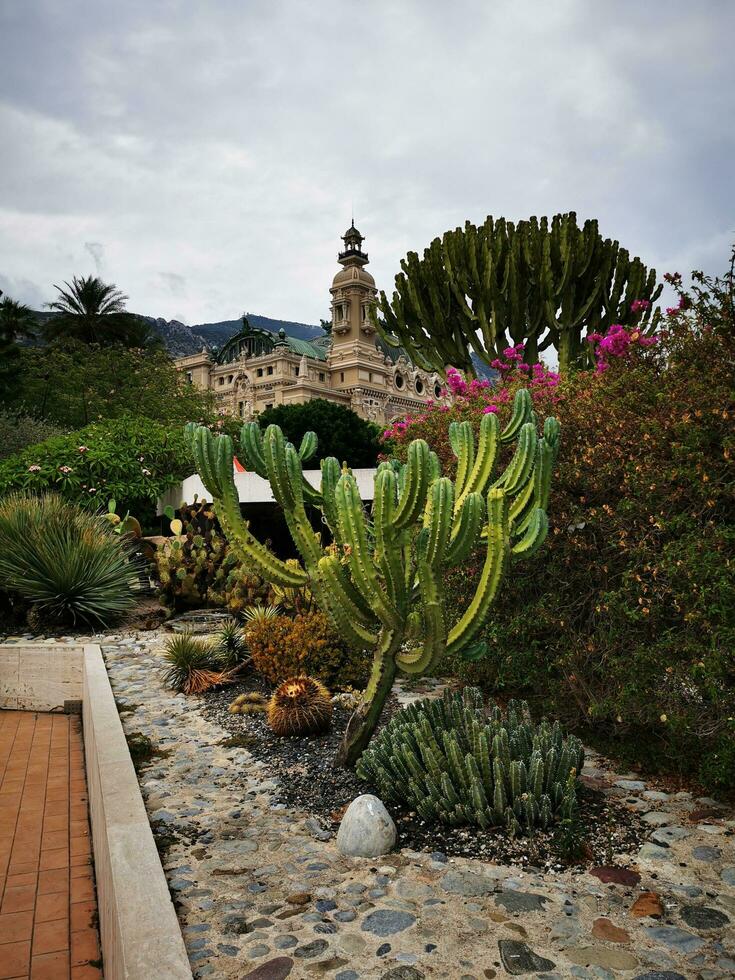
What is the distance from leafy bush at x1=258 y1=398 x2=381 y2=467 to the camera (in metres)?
23.3

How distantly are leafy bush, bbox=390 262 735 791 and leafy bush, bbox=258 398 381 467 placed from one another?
1757cm

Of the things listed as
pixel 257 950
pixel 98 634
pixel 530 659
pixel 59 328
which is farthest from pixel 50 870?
pixel 59 328

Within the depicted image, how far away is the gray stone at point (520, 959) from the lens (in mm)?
2535

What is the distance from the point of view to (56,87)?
6.50m

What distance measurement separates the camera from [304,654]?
635 cm

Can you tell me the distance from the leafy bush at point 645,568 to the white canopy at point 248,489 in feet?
21.8

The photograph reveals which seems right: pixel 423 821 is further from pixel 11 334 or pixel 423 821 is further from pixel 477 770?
pixel 11 334

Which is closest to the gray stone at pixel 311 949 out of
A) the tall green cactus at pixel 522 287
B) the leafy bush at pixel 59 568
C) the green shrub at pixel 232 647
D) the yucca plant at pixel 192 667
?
the yucca plant at pixel 192 667

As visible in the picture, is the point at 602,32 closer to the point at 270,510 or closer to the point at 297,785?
the point at 297,785

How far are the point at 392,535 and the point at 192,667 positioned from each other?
11.5 feet

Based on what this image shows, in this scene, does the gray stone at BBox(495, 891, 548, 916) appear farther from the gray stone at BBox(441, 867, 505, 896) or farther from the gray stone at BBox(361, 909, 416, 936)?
the gray stone at BBox(361, 909, 416, 936)

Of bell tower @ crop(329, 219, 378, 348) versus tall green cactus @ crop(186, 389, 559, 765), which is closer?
tall green cactus @ crop(186, 389, 559, 765)

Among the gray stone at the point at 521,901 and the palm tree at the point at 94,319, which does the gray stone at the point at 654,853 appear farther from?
the palm tree at the point at 94,319

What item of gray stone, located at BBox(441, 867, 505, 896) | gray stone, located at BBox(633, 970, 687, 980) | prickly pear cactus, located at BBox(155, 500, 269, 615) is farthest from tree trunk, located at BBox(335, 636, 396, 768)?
prickly pear cactus, located at BBox(155, 500, 269, 615)
